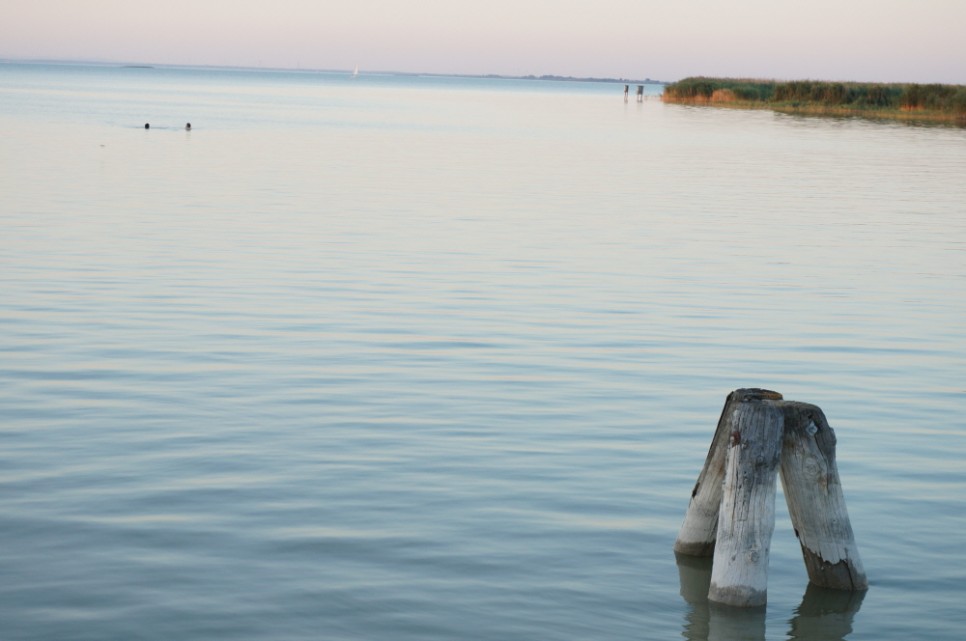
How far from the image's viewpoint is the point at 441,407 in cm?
1209

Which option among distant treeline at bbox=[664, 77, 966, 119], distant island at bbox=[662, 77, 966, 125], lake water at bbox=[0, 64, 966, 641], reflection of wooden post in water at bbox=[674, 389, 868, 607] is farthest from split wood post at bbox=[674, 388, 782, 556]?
distant treeline at bbox=[664, 77, 966, 119]

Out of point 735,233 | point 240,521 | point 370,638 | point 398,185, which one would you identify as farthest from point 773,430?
point 398,185

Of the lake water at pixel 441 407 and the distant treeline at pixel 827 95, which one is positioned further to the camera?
the distant treeline at pixel 827 95

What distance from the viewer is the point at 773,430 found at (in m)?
7.29

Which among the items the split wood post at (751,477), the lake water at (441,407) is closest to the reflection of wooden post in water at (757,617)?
the lake water at (441,407)

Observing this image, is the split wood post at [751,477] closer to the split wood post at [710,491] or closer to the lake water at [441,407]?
the split wood post at [710,491]

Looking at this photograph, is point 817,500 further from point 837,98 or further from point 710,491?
point 837,98

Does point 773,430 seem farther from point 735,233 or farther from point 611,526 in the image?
point 735,233

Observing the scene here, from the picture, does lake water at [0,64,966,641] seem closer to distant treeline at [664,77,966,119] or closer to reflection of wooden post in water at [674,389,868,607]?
reflection of wooden post in water at [674,389,868,607]

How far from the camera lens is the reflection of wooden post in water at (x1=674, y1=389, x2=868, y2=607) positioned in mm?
7277

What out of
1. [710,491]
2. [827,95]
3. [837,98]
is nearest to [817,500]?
[710,491]

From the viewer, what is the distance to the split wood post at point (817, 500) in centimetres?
740

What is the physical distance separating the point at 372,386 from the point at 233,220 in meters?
14.2

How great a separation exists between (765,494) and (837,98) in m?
93.9
